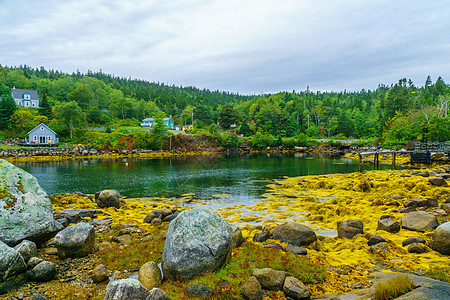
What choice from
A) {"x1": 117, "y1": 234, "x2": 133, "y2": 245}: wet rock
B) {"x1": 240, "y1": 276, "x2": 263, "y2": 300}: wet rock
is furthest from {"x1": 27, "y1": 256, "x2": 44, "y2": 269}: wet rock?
{"x1": 240, "y1": 276, "x2": 263, "y2": 300}: wet rock

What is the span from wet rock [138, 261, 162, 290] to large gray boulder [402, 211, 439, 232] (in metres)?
14.1

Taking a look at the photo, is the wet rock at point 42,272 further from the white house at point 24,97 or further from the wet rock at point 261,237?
the white house at point 24,97

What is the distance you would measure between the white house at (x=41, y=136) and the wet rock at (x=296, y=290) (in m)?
97.4

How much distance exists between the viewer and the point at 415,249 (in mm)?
12352

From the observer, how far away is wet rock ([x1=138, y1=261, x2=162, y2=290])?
385 inches

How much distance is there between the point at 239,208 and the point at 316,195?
9945mm

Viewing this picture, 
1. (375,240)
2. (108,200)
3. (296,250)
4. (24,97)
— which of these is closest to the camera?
(296,250)

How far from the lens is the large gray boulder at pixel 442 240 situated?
11.7 metres

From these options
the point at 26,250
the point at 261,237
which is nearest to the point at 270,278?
the point at 261,237

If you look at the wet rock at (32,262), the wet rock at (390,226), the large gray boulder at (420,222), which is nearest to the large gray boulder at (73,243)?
the wet rock at (32,262)

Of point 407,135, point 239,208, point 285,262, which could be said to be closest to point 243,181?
point 239,208

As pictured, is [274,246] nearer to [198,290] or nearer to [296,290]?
[296,290]

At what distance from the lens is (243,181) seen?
40781 mm

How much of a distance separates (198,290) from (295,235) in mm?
7308
